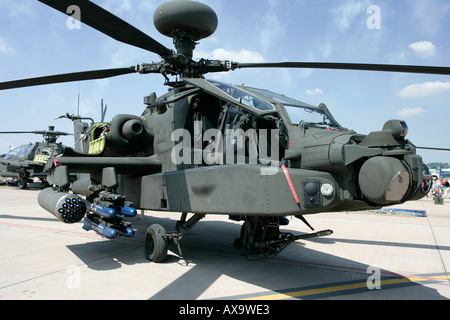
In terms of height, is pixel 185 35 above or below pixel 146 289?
above

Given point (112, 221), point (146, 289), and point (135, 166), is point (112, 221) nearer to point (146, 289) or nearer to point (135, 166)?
point (135, 166)

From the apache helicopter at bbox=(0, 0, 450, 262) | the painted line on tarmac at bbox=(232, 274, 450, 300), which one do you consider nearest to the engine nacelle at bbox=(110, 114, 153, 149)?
the apache helicopter at bbox=(0, 0, 450, 262)

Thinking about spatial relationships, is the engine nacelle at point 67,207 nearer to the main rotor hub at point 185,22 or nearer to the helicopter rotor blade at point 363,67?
the main rotor hub at point 185,22

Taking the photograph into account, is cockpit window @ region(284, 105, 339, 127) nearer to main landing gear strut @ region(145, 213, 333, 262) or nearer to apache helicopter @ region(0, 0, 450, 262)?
apache helicopter @ region(0, 0, 450, 262)

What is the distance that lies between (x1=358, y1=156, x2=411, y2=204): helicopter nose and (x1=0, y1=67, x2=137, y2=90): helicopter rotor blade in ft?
16.0

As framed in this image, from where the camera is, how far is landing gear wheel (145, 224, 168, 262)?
19.3ft

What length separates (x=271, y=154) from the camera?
193 inches

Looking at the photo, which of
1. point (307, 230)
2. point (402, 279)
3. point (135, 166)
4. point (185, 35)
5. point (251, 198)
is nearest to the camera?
point (251, 198)

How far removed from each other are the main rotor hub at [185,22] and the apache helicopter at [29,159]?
19726mm

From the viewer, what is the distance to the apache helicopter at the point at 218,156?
12.9 feet

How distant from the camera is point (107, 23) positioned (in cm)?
431
